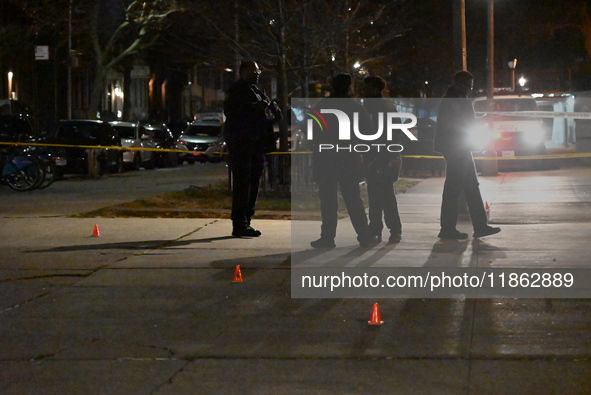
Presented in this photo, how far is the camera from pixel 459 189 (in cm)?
1195

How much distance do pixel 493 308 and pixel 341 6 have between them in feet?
62.3

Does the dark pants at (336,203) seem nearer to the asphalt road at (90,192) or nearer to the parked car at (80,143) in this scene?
the asphalt road at (90,192)

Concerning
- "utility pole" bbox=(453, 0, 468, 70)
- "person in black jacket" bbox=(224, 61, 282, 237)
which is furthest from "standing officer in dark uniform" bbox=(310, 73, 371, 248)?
"utility pole" bbox=(453, 0, 468, 70)

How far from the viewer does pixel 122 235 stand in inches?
498

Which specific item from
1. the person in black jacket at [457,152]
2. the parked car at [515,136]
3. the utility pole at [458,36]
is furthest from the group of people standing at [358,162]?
the parked car at [515,136]

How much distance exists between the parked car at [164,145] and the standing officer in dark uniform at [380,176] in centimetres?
2114

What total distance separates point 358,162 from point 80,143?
1571cm

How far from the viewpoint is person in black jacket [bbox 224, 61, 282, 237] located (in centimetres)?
1211

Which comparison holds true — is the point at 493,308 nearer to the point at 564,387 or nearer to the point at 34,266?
the point at 564,387

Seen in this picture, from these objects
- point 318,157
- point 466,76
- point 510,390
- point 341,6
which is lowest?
point 510,390

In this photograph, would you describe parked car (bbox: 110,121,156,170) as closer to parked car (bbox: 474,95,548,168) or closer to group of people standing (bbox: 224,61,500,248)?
parked car (bbox: 474,95,548,168)

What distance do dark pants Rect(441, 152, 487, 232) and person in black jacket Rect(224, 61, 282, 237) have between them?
2.13 m

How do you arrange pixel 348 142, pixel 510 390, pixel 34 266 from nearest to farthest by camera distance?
pixel 510 390 → pixel 34 266 → pixel 348 142

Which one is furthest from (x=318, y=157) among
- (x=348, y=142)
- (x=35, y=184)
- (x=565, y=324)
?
(x=35, y=184)
